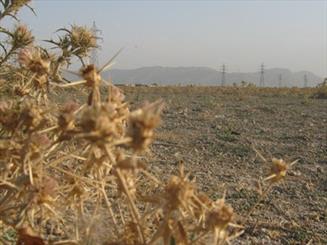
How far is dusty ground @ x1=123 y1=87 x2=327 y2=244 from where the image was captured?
2844 mm

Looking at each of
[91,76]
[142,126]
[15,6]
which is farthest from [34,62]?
[15,6]

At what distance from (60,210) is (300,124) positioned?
6.42 m

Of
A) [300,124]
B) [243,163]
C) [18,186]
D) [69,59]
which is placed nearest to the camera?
[18,186]

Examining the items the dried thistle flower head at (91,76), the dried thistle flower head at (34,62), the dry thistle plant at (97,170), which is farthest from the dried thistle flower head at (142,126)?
the dried thistle flower head at (34,62)

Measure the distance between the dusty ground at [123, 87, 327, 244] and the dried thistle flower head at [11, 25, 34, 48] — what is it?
3.50 ft

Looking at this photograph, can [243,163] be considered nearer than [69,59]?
No

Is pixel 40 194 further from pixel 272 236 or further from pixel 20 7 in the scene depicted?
pixel 272 236

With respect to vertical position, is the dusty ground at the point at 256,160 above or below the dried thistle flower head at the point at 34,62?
below

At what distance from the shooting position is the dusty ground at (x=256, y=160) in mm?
2844

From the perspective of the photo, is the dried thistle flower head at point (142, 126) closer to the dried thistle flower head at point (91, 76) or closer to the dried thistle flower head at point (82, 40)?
the dried thistle flower head at point (91, 76)

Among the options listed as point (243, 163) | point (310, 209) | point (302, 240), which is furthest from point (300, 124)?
point (302, 240)

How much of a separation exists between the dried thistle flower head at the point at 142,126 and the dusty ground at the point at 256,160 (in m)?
0.57

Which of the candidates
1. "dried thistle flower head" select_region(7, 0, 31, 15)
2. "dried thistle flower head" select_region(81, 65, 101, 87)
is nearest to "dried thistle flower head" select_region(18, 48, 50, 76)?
"dried thistle flower head" select_region(81, 65, 101, 87)

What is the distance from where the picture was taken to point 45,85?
124cm
